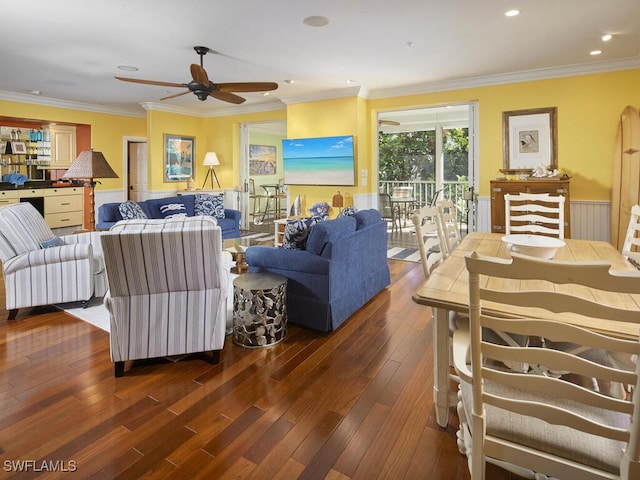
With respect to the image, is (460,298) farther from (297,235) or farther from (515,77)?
(515,77)

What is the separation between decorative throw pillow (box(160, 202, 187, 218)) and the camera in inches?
245

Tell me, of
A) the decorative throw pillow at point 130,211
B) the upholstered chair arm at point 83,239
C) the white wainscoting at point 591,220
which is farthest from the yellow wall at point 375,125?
the upholstered chair arm at point 83,239

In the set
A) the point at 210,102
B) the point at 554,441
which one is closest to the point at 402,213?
the point at 210,102

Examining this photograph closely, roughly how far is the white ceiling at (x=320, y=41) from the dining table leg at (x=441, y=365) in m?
2.67

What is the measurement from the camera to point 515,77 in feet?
17.3

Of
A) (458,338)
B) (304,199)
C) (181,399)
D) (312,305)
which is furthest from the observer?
(304,199)

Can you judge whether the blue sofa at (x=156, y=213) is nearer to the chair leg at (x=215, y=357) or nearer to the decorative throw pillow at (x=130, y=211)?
the decorative throw pillow at (x=130, y=211)

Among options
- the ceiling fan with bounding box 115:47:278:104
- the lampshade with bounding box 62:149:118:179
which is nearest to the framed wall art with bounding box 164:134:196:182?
the lampshade with bounding box 62:149:118:179

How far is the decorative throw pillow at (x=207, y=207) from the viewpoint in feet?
21.7

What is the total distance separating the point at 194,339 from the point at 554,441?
6.63ft

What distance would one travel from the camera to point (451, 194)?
27.6 ft

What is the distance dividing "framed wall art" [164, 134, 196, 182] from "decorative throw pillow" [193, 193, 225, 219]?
1.64 metres

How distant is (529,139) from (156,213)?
5.62 m

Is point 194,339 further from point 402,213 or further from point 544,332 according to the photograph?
point 402,213
